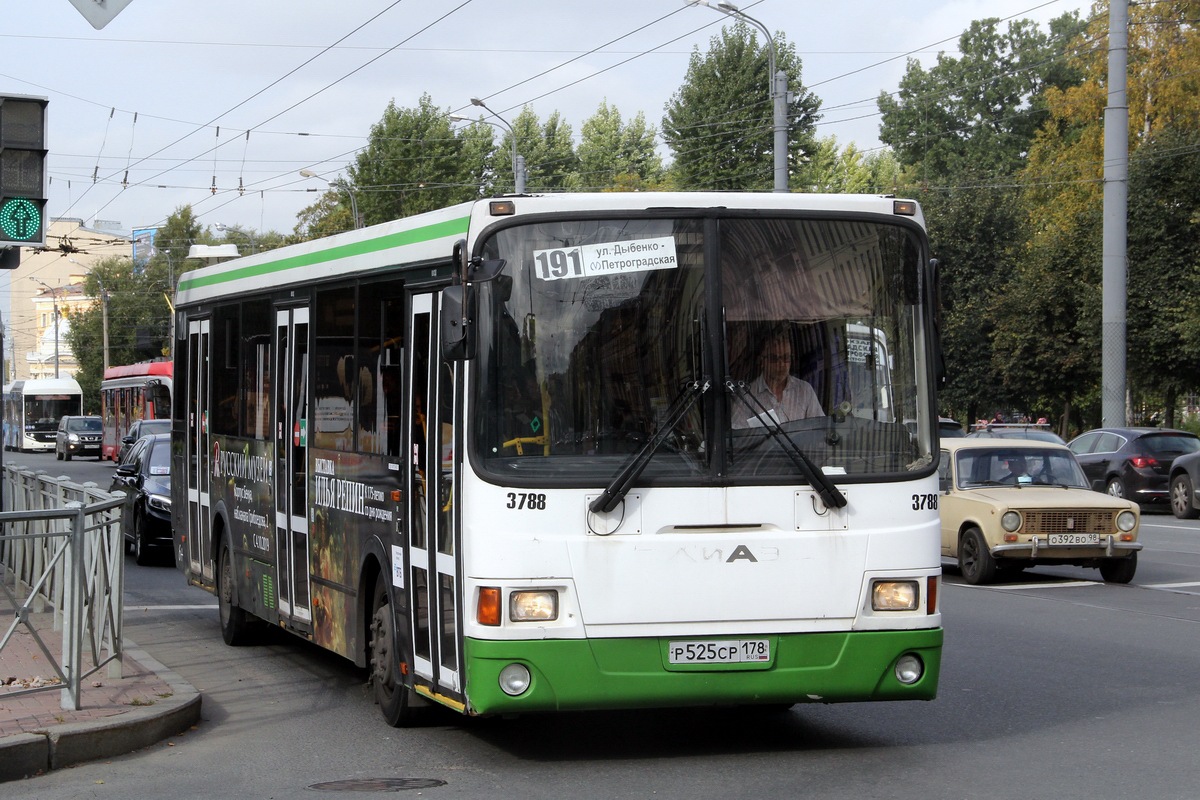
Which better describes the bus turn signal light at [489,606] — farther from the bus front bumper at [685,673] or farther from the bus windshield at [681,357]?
the bus windshield at [681,357]

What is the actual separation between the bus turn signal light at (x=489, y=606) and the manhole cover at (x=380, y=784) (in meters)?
0.77

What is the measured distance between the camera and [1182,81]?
54125mm

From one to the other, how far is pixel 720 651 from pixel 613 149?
81.4 meters

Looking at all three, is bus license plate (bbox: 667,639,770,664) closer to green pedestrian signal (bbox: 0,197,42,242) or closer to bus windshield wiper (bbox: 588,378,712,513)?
bus windshield wiper (bbox: 588,378,712,513)

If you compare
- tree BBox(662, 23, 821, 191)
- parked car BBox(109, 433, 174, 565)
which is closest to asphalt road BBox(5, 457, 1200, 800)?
parked car BBox(109, 433, 174, 565)

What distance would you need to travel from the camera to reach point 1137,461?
28250 millimetres

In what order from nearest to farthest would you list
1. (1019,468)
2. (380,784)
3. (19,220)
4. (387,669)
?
(380,784) < (387,669) < (19,220) < (1019,468)

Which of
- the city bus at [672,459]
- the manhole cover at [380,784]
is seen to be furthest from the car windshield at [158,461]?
the manhole cover at [380,784]

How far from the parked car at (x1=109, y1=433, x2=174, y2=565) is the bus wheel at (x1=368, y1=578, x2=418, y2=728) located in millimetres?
11340

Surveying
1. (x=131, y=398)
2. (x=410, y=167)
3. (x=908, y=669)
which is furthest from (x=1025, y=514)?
(x=410, y=167)

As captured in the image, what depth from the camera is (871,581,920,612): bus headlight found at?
24.9 ft

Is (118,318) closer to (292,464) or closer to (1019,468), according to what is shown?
(1019,468)

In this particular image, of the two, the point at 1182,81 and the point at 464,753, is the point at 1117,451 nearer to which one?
the point at 464,753

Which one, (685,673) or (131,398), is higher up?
(131,398)
